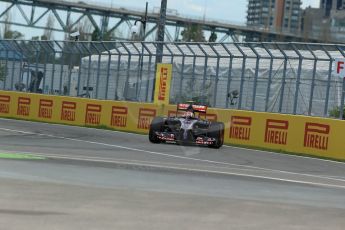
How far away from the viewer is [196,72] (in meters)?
27.9

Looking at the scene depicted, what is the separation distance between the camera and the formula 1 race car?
60.7 ft

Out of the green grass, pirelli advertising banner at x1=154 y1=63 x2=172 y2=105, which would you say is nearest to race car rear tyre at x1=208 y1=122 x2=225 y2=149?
pirelli advertising banner at x1=154 y1=63 x2=172 y2=105

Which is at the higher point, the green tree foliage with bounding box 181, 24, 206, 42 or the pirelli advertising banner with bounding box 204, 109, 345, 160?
the green tree foliage with bounding box 181, 24, 206, 42

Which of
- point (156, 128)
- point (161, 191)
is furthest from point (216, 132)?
point (161, 191)

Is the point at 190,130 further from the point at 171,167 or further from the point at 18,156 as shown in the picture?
the point at 18,156

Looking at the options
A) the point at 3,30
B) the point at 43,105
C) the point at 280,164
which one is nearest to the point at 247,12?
the point at 3,30

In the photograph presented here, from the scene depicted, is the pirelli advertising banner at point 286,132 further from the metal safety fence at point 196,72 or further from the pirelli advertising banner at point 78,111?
the pirelli advertising banner at point 78,111

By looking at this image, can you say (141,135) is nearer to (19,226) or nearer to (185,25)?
(19,226)

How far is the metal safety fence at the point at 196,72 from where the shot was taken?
23.3 m

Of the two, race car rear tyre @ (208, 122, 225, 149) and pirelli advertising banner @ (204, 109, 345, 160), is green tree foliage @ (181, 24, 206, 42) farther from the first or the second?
race car rear tyre @ (208, 122, 225, 149)

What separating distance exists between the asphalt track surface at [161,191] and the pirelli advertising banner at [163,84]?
347 inches

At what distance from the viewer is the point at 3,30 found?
92.2m

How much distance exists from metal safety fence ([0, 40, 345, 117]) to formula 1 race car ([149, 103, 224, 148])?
4442 mm

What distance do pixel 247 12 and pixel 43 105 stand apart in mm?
174688
